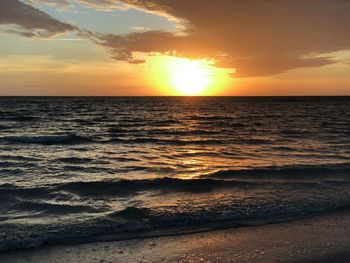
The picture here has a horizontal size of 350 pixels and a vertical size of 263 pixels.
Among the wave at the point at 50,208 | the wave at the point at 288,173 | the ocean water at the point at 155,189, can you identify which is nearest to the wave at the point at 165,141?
the ocean water at the point at 155,189

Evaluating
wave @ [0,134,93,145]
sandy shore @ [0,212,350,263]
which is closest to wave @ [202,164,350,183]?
sandy shore @ [0,212,350,263]

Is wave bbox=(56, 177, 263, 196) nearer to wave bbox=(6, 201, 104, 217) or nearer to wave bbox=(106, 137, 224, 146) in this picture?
wave bbox=(6, 201, 104, 217)

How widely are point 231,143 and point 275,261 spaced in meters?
19.0

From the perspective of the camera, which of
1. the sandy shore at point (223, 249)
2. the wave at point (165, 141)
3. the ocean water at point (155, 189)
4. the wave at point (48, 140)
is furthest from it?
the wave at point (165, 141)

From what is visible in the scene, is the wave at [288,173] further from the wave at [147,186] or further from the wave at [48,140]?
the wave at [48,140]

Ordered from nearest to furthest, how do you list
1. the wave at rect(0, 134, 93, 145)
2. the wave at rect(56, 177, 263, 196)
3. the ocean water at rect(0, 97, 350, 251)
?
the ocean water at rect(0, 97, 350, 251) → the wave at rect(56, 177, 263, 196) → the wave at rect(0, 134, 93, 145)

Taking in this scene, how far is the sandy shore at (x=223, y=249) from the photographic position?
7.00 m

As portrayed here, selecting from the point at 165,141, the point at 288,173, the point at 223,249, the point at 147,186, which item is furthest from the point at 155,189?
the point at 165,141

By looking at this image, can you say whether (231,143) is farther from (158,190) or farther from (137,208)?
(137,208)

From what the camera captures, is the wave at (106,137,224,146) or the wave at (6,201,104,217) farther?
the wave at (106,137,224,146)

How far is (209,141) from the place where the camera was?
89.1 ft

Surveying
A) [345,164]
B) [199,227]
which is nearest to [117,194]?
[199,227]

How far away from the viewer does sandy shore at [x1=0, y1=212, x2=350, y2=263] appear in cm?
700

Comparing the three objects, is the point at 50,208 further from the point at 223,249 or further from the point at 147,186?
the point at 223,249
